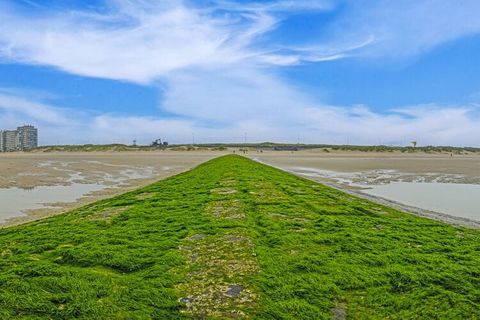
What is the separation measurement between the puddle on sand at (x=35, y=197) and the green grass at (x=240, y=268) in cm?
408

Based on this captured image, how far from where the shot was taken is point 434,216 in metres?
10.1

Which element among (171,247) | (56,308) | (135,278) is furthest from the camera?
(171,247)

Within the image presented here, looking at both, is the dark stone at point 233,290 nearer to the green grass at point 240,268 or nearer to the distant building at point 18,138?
the green grass at point 240,268

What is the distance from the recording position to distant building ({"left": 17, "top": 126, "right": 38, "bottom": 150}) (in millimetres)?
179050

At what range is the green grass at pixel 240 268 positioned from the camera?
3.82m

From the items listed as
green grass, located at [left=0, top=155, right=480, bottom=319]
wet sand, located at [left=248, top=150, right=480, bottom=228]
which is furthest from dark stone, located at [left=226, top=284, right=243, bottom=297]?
wet sand, located at [left=248, top=150, right=480, bottom=228]

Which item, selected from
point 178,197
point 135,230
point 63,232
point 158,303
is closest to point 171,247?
point 135,230

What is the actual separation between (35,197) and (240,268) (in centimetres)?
1230

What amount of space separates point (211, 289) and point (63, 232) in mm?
4263

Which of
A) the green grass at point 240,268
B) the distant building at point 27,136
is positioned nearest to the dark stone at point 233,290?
the green grass at point 240,268

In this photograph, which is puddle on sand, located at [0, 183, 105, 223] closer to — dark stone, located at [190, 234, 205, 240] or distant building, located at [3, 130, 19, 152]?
dark stone, located at [190, 234, 205, 240]

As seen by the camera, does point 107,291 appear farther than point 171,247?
No

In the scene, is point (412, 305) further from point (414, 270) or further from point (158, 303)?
point (158, 303)

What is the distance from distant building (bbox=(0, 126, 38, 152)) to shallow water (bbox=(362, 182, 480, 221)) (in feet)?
614
